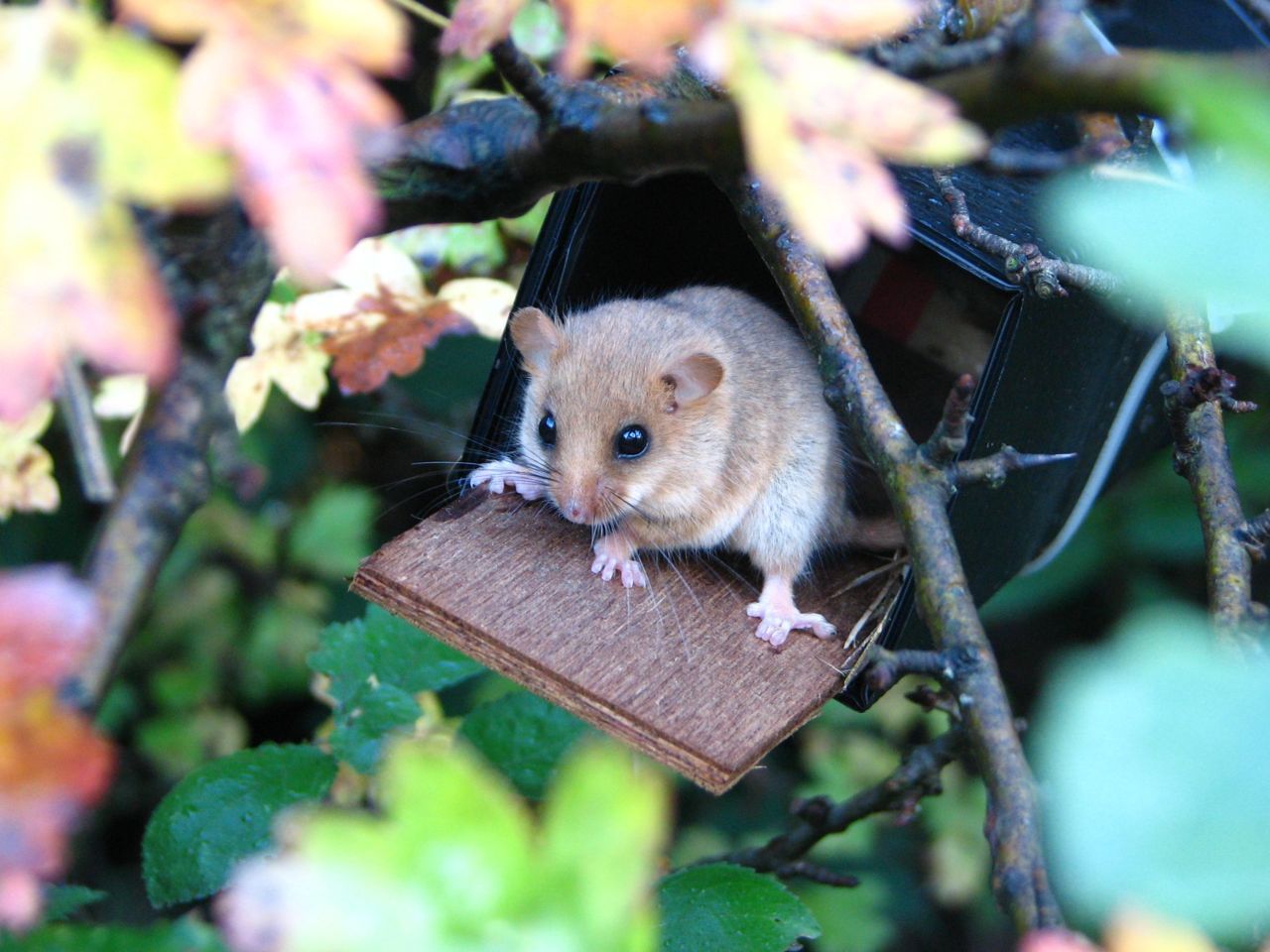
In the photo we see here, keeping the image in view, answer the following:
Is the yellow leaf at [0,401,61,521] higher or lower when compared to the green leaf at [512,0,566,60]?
lower

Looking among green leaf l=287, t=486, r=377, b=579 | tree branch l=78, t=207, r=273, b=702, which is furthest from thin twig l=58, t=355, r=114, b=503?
green leaf l=287, t=486, r=377, b=579

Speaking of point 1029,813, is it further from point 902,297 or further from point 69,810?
point 902,297

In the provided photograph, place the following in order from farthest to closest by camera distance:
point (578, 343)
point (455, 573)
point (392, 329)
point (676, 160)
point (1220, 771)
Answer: point (578, 343) → point (392, 329) → point (455, 573) → point (676, 160) → point (1220, 771)

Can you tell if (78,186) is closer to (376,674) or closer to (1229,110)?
(1229,110)

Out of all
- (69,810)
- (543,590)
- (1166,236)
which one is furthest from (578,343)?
(1166,236)

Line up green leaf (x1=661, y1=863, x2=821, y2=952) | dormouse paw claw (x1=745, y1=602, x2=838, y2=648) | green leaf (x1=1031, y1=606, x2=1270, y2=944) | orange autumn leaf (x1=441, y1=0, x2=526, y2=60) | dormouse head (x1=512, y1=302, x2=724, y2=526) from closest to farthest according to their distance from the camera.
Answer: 1. green leaf (x1=1031, y1=606, x2=1270, y2=944)
2. orange autumn leaf (x1=441, y1=0, x2=526, y2=60)
3. green leaf (x1=661, y1=863, x2=821, y2=952)
4. dormouse paw claw (x1=745, y1=602, x2=838, y2=648)
5. dormouse head (x1=512, y1=302, x2=724, y2=526)

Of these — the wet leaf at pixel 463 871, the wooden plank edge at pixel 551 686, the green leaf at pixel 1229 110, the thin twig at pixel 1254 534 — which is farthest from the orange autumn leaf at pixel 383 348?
the green leaf at pixel 1229 110

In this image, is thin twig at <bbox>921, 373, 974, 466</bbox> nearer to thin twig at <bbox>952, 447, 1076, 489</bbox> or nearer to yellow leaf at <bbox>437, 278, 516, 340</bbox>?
thin twig at <bbox>952, 447, 1076, 489</bbox>
